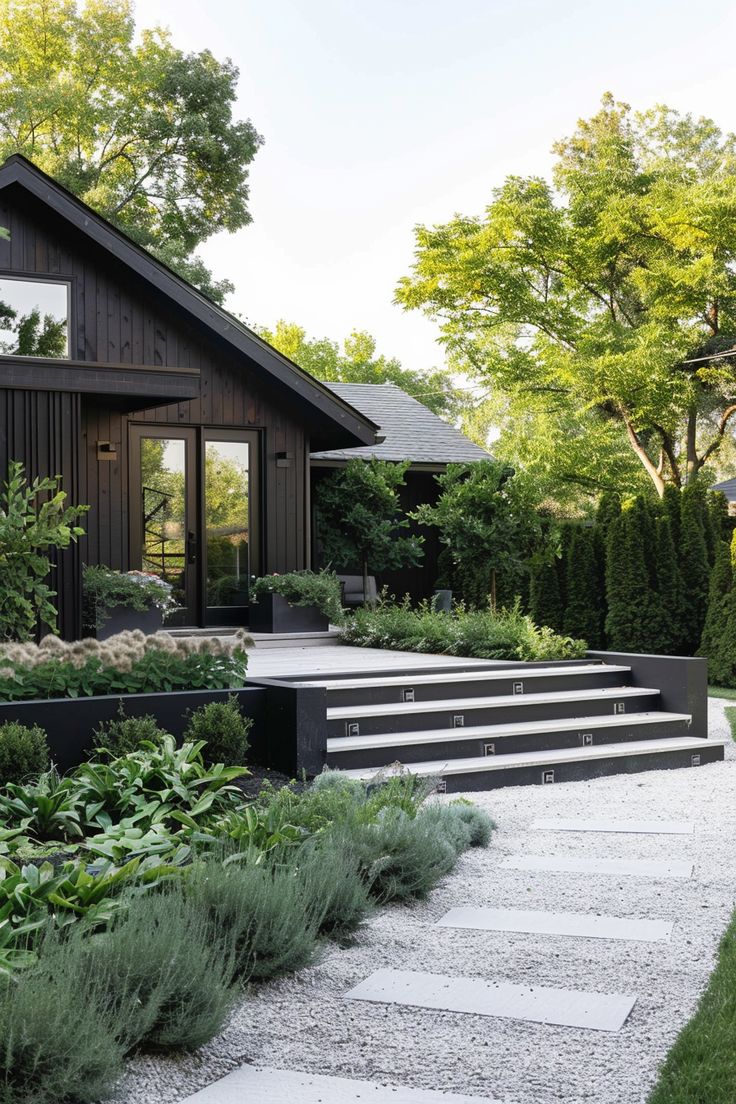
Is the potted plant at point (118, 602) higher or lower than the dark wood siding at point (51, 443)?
lower

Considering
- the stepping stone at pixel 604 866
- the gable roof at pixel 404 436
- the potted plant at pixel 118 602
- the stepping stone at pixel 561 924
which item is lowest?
the stepping stone at pixel 604 866

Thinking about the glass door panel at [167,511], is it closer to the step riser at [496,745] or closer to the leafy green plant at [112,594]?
the leafy green plant at [112,594]

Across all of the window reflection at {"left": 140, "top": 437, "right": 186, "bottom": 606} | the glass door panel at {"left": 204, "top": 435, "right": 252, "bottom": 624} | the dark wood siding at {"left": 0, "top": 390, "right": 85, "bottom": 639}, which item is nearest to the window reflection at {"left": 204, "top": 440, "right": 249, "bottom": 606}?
the glass door panel at {"left": 204, "top": 435, "right": 252, "bottom": 624}

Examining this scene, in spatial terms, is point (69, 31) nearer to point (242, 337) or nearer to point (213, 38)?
point (213, 38)

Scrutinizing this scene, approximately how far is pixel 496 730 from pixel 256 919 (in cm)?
449

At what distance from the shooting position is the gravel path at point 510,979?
2.91 metres

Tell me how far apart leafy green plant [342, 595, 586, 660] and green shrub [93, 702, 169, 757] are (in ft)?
14.3

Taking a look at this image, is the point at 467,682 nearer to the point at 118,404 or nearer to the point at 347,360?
the point at 118,404

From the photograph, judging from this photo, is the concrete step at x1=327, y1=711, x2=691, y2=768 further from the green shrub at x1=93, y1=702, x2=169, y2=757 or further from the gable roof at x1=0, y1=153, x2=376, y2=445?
the gable roof at x1=0, y1=153, x2=376, y2=445

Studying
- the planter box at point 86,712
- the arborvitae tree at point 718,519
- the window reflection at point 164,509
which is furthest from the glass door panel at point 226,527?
the arborvitae tree at point 718,519

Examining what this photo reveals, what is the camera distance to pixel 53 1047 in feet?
8.45

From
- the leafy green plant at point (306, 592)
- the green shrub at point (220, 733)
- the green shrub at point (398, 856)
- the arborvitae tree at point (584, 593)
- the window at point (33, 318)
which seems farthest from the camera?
the arborvitae tree at point (584, 593)

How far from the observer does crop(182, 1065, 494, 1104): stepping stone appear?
2752 mm

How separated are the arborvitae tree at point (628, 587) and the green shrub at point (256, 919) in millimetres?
11568
